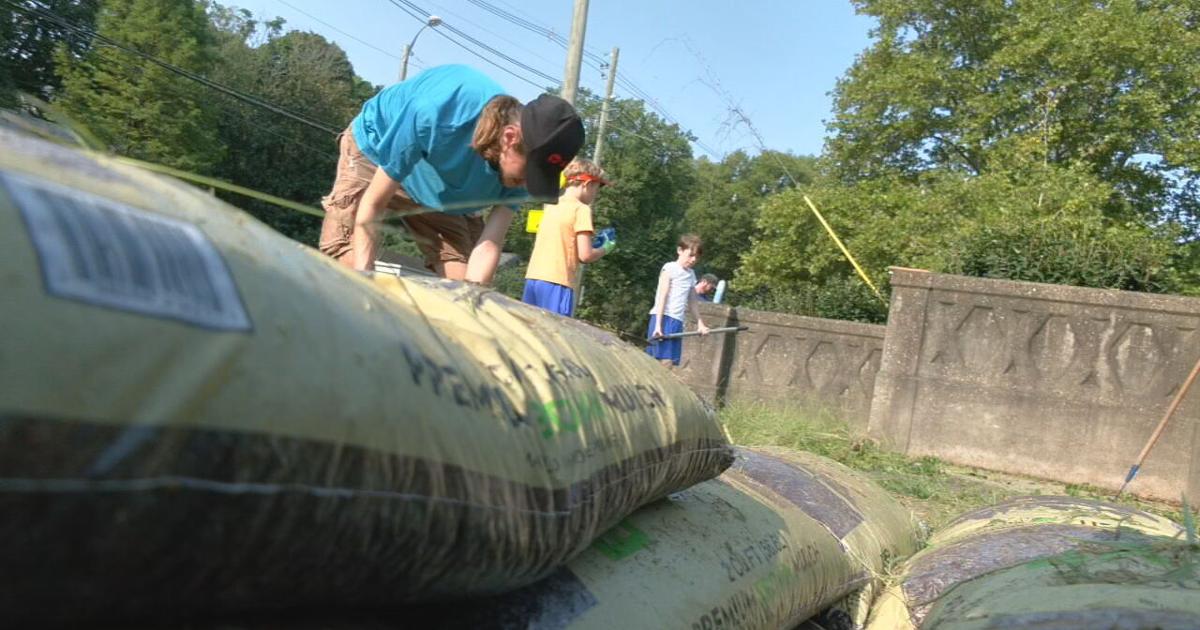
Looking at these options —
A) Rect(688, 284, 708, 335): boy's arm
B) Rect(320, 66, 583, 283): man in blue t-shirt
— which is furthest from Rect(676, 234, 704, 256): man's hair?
Rect(320, 66, 583, 283): man in blue t-shirt

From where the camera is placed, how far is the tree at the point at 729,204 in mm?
48094

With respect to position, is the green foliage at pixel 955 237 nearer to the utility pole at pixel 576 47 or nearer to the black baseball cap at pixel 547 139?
the utility pole at pixel 576 47

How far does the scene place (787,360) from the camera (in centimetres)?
862

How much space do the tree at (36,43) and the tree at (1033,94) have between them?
54.8 ft

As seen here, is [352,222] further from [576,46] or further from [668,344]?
[576,46]

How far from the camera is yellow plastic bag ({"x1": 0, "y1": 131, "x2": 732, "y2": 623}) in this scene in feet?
2.57

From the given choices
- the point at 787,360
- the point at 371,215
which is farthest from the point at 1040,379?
the point at 371,215

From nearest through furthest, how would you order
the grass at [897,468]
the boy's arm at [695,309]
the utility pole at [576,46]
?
the grass at [897,468] < the boy's arm at [695,309] < the utility pole at [576,46]

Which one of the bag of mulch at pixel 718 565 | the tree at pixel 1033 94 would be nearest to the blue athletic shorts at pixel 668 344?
the bag of mulch at pixel 718 565

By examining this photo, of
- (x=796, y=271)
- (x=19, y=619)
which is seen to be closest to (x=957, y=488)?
(x=19, y=619)

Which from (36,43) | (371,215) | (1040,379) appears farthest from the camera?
(36,43)

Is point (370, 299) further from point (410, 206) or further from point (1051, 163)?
point (1051, 163)

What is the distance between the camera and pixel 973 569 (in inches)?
106

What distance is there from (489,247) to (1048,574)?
1865 mm
